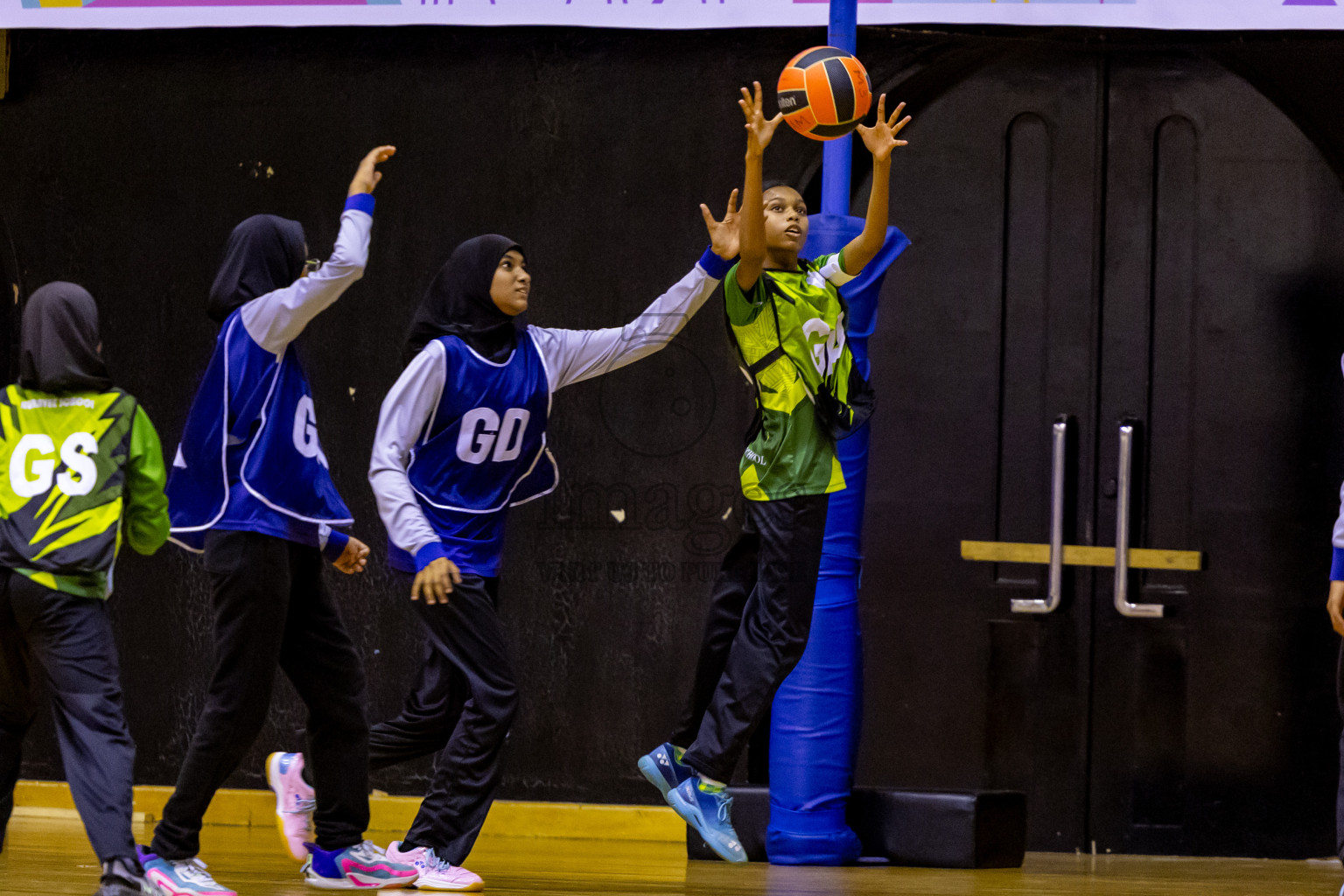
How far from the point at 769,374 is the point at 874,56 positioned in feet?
7.13

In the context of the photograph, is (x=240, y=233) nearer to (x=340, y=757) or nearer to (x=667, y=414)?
(x=340, y=757)

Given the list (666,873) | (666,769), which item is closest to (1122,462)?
(666,873)

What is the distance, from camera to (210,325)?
254 inches

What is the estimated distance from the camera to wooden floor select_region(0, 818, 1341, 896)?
4551mm

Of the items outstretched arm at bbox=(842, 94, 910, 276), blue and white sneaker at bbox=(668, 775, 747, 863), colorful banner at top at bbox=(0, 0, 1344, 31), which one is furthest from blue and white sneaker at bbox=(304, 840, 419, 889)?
colorful banner at top at bbox=(0, 0, 1344, 31)

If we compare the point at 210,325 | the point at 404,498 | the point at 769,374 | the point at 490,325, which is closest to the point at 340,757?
the point at 404,498

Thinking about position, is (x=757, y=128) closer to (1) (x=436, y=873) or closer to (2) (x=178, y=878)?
(1) (x=436, y=873)

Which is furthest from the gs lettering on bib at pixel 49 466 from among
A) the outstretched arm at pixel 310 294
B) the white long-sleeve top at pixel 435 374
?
the white long-sleeve top at pixel 435 374

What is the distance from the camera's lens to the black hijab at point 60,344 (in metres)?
4.07

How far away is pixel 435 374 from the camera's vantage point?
452 centimetres

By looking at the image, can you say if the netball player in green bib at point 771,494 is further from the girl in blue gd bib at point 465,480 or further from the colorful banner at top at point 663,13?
the colorful banner at top at point 663,13

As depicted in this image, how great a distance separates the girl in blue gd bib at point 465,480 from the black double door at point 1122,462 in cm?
190

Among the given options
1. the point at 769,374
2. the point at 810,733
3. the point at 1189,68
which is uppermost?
the point at 1189,68

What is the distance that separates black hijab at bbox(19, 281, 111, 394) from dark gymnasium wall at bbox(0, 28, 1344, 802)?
88.4 inches
